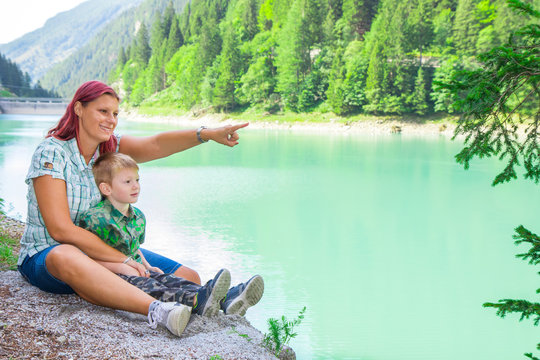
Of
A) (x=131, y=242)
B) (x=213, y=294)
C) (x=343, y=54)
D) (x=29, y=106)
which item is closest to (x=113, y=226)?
(x=131, y=242)

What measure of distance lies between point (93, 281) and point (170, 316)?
1.66 ft

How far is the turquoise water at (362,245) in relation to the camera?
14.1 ft

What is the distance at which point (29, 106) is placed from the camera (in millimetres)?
78438

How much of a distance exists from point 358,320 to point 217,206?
6018 mm

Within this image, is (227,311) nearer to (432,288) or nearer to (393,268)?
(432,288)

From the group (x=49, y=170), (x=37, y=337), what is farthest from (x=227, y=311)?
(x=49, y=170)

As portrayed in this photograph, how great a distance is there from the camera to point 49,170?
2.69 metres

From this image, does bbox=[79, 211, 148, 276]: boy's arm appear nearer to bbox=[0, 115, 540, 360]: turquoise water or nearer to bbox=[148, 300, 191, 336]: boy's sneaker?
bbox=[148, 300, 191, 336]: boy's sneaker

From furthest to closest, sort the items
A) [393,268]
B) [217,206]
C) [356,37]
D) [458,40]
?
1. [356,37]
2. [458,40]
3. [217,206]
4. [393,268]

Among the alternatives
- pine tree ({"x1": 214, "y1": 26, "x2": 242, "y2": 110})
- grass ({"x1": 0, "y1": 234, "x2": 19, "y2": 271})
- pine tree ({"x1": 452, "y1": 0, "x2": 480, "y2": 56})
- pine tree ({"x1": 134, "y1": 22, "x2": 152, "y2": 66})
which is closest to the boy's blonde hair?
grass ({"x1": 0, "y1": 234, "x2": 19, "y2": 271})

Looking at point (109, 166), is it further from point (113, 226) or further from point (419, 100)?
point (419, 100)

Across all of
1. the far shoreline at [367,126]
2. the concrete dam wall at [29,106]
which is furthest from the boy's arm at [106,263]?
the concrete dam wall at [29,106]

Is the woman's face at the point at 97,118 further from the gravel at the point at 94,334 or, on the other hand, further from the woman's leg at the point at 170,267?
the gravel at the point at 94,334

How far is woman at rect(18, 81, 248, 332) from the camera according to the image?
2.65 metres
